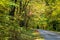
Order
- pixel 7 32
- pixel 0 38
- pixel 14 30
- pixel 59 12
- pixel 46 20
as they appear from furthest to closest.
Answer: pixel 46 20
pixel 59 12
pixel 14 30
pixel 7 32
pixel 0 38

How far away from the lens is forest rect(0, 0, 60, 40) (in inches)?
543

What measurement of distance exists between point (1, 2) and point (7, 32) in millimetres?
2236

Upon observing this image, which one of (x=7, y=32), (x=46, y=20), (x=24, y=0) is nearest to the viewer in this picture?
(x=7, y=32)

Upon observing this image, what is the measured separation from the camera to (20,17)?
24688 mm

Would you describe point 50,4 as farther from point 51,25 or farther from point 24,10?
point 24,10

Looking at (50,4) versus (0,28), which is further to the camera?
(50,4)

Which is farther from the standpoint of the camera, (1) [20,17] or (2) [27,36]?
(1) [20,17]

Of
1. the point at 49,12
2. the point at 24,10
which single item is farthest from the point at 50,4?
the point at 24,10

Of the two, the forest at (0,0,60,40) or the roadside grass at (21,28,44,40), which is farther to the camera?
the roadside grass at (21,28,44,40)

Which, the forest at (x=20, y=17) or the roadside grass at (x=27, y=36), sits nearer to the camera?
the forest at (x=20, y=17)

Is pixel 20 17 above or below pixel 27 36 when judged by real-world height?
above

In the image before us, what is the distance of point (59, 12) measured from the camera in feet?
146

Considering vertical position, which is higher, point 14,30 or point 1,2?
point 1,2

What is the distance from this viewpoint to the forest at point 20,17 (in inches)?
543
